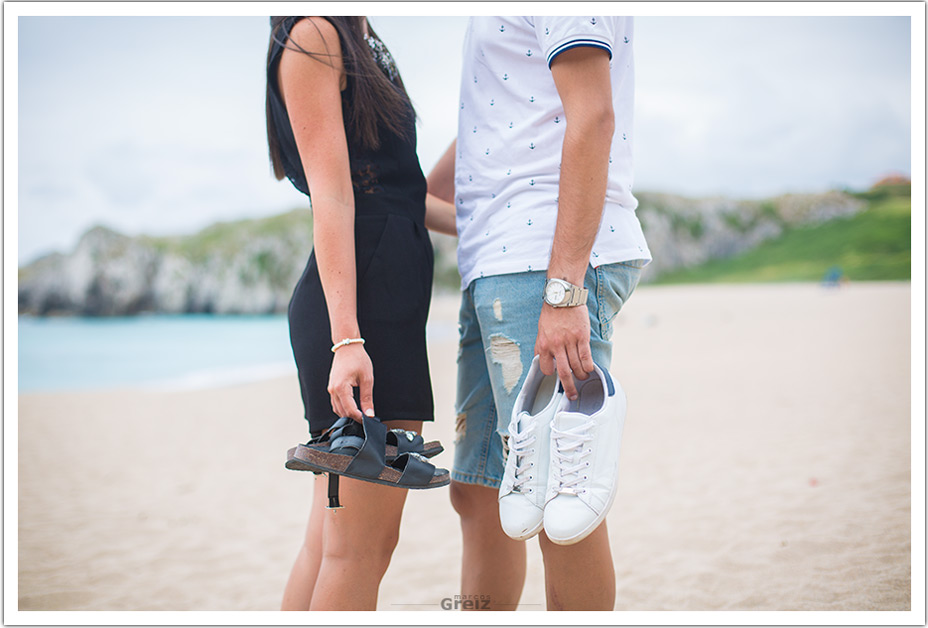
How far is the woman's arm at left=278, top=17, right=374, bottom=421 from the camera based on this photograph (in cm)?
169

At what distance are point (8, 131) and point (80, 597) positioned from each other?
105 inches

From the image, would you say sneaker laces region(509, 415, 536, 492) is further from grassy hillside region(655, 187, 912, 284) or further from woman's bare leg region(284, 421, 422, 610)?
grassy hillside region(655, 187, 912, 284)

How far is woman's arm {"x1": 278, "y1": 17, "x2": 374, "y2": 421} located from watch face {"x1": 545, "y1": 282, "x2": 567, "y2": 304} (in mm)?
485

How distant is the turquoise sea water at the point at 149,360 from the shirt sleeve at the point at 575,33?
14.1 metres

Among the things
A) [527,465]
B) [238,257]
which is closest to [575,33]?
[527,465]

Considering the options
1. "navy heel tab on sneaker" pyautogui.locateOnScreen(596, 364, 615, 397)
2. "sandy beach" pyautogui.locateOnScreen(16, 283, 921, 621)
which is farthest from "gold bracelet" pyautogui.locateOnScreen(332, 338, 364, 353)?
"sandy beach" pyautogui.locateOnScreen(16, 283, 921, 621)

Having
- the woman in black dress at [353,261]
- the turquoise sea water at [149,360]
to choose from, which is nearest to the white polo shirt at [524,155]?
the woman in black dress at [353,261]

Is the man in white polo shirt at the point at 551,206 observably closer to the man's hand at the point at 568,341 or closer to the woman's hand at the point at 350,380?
the man's hand at the point at 568,341

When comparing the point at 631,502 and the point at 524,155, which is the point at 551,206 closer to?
the point at 524,155

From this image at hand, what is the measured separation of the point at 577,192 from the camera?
1.61 metres

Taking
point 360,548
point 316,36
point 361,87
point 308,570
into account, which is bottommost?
point 308,570

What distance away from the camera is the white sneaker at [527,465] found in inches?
63.7

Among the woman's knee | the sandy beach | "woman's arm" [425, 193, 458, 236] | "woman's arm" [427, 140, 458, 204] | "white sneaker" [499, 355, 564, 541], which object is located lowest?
the sandy beach

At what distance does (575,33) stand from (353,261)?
78 cm
